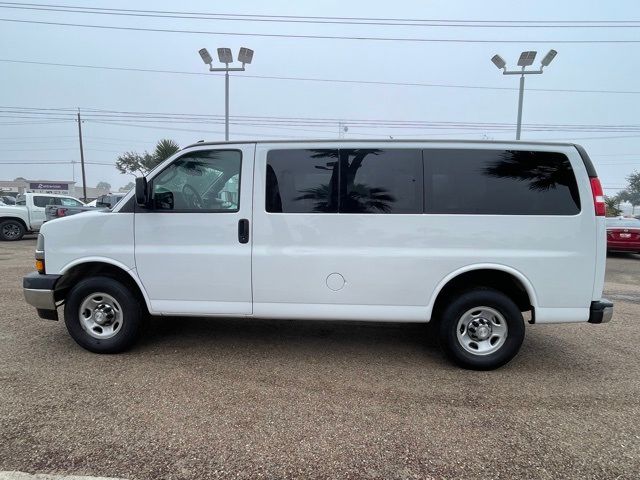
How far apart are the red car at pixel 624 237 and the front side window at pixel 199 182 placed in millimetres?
12902

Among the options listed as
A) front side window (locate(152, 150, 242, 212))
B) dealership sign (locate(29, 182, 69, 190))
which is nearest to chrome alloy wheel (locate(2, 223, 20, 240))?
front side window (locate(152, 150, 242, 212))

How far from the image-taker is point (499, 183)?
3.80m

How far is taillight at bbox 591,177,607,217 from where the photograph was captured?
3.70 meters

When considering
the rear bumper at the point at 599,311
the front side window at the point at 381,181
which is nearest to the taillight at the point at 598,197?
the rear bumper at the point at 599,311

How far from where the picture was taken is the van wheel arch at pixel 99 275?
13.6 ft

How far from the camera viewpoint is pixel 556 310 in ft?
12.4

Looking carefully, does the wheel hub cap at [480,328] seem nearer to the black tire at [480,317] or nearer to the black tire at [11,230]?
the black tire at [480,317]

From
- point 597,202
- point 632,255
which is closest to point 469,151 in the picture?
point 597,202

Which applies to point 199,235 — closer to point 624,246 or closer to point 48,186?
point 624,246

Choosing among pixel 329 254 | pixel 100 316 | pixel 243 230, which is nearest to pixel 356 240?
pixel 329 254

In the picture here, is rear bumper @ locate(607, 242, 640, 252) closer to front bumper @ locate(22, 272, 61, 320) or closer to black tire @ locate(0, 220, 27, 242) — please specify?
front bumper @ locate(22, 272, 61, 320)

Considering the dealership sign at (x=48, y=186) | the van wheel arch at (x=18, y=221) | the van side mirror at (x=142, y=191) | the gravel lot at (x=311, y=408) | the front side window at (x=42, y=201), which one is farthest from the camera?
→ the dealership sign at (x=48, y=186)

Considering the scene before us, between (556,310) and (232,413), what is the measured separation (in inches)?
120

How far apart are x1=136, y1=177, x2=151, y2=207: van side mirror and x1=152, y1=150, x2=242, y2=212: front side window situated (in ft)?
0.35
